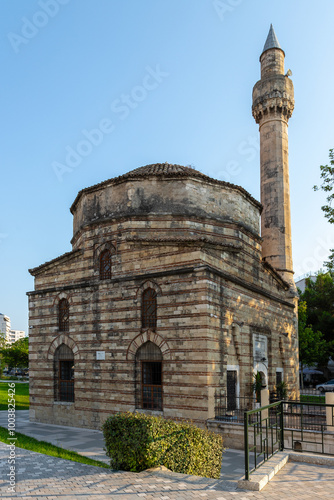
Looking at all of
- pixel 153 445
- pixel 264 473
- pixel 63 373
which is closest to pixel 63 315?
pixel 63 373

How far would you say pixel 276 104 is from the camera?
24438mm

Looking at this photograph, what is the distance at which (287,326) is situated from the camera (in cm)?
2184

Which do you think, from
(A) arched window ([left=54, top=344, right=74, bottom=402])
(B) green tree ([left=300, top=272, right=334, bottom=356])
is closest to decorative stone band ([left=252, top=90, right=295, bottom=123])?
(A) arched window ([left=54, top=344, right=74, bottom=402])

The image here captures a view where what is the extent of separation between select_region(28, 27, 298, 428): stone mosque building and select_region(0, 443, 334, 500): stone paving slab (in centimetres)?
568

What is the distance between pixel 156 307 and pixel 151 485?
321 inches

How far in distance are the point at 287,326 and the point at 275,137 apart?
11055 millimetres

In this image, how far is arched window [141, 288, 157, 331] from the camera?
48.2 ft

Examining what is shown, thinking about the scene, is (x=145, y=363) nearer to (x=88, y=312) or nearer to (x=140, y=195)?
(x=88, y=312)

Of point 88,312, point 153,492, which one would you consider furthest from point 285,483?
point 88,312

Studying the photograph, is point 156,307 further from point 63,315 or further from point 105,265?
point 63,315

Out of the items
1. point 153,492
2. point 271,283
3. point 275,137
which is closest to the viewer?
point 153,492

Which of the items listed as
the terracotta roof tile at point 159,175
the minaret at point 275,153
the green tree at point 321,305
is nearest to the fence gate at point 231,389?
the terracotta roof tile at point 159,175

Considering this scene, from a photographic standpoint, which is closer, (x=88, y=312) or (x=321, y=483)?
(x=321, y=483)

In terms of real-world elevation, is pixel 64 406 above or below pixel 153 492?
below
